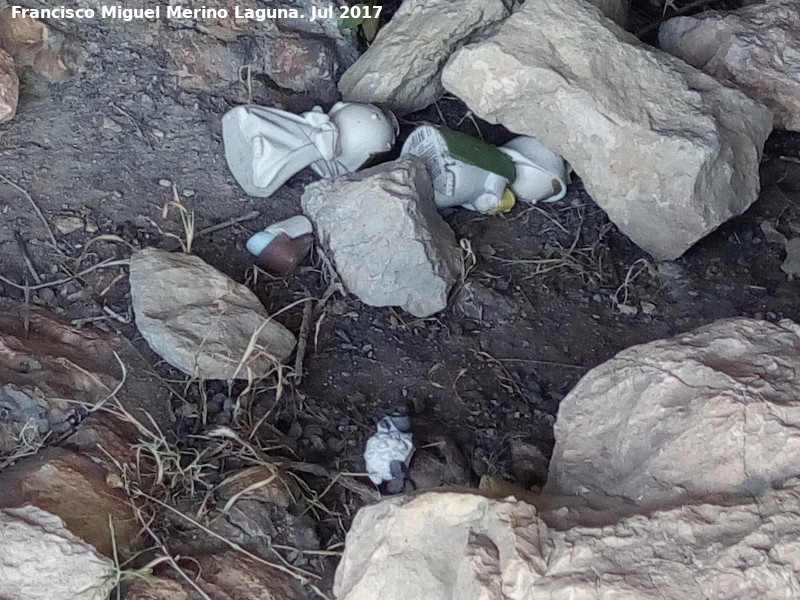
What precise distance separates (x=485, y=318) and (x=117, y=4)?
1167mm

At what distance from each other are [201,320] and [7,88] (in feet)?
2.30

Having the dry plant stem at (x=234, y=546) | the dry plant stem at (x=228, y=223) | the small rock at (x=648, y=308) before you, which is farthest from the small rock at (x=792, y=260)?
the dry plant stem at (x=234, y=546)

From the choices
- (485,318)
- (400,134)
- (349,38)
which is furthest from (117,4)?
(485,318)

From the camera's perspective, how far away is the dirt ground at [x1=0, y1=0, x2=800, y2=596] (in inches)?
69.4

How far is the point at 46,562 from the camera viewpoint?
4.11 ft

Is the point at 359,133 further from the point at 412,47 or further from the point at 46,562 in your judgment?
the point at 46,562

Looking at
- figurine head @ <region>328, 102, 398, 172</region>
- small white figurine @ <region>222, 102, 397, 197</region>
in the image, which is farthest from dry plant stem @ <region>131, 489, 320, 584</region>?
figurine head @ <region>328, 102, 398, 172</region>

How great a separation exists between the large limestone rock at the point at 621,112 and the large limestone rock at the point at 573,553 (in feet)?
3.10

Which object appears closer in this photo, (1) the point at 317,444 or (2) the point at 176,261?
(1) the point at 317,444

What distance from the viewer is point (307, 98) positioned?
227 centimetres

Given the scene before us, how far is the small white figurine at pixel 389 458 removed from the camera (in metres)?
1.63

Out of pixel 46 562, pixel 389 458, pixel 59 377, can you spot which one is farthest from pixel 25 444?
pixel 389 458

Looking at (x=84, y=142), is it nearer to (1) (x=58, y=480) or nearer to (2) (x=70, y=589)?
(1) (x=58, y=480)

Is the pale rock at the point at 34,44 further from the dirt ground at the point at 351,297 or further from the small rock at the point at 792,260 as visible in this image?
the small rock at the point at 792,260
